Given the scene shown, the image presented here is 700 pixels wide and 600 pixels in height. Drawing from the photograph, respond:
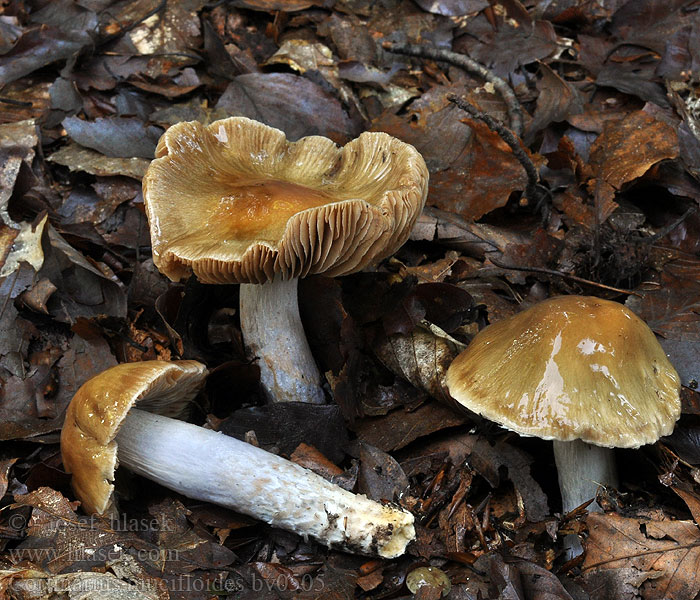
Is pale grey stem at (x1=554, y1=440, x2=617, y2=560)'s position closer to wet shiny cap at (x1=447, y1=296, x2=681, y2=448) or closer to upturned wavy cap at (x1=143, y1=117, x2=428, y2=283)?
wet shiny cap at (x1=447, y1=296, x2=681, y2=448)

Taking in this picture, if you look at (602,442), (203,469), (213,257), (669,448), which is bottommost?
(669,448)

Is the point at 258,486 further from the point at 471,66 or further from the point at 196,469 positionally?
the point at 471,66

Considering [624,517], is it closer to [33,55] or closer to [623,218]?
[623,218]

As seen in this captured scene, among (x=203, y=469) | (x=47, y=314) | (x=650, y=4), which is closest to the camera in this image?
(x=203, y=469)

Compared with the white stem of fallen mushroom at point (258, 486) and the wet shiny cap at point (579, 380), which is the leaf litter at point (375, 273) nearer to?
the white stem of fallen mushroom at point (258, 486)

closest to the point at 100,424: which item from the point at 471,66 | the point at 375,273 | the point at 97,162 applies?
the point at 375,273

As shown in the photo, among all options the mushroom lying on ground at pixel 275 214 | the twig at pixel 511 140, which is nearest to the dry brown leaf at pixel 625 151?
the twig at pixel 511 140

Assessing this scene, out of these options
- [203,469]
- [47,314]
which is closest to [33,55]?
[47,314]

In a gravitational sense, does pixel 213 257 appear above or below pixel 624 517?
above

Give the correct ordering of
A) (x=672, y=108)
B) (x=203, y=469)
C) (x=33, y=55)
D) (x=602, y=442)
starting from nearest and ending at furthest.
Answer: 1. (x=602, y=442)
2. (x=203, y=469)
3. (x=672, y=108)
4. (x=33, y=55)
